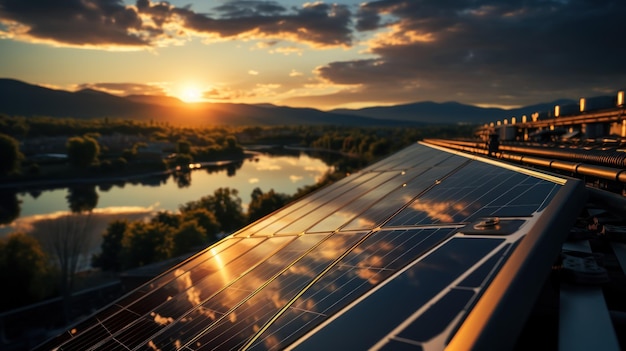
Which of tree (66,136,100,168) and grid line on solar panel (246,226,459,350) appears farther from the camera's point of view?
tree (66,136,100,168)

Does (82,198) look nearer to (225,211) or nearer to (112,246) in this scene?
(225,211)

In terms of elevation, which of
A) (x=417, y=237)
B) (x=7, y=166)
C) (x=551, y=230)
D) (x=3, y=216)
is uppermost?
(x=551, y=230)

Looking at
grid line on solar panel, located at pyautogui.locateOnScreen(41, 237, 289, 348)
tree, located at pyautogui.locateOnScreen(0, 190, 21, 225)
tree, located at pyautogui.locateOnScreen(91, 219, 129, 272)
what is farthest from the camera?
tree, located at pyautogui.locateOnScreen(0, 190, 21, 225)

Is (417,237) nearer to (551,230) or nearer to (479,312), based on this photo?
(551,230)

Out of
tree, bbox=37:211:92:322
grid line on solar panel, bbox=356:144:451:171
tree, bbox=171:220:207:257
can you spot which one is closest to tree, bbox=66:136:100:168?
tree, bbox=37:211:92:322

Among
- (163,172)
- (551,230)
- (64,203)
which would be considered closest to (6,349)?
(551,230)

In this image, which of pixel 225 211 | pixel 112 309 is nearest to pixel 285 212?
pixel 112 309

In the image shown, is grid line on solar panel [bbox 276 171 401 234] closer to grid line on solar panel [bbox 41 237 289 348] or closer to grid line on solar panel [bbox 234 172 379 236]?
grid line on solar panel [bbox 234 172 379 236]
